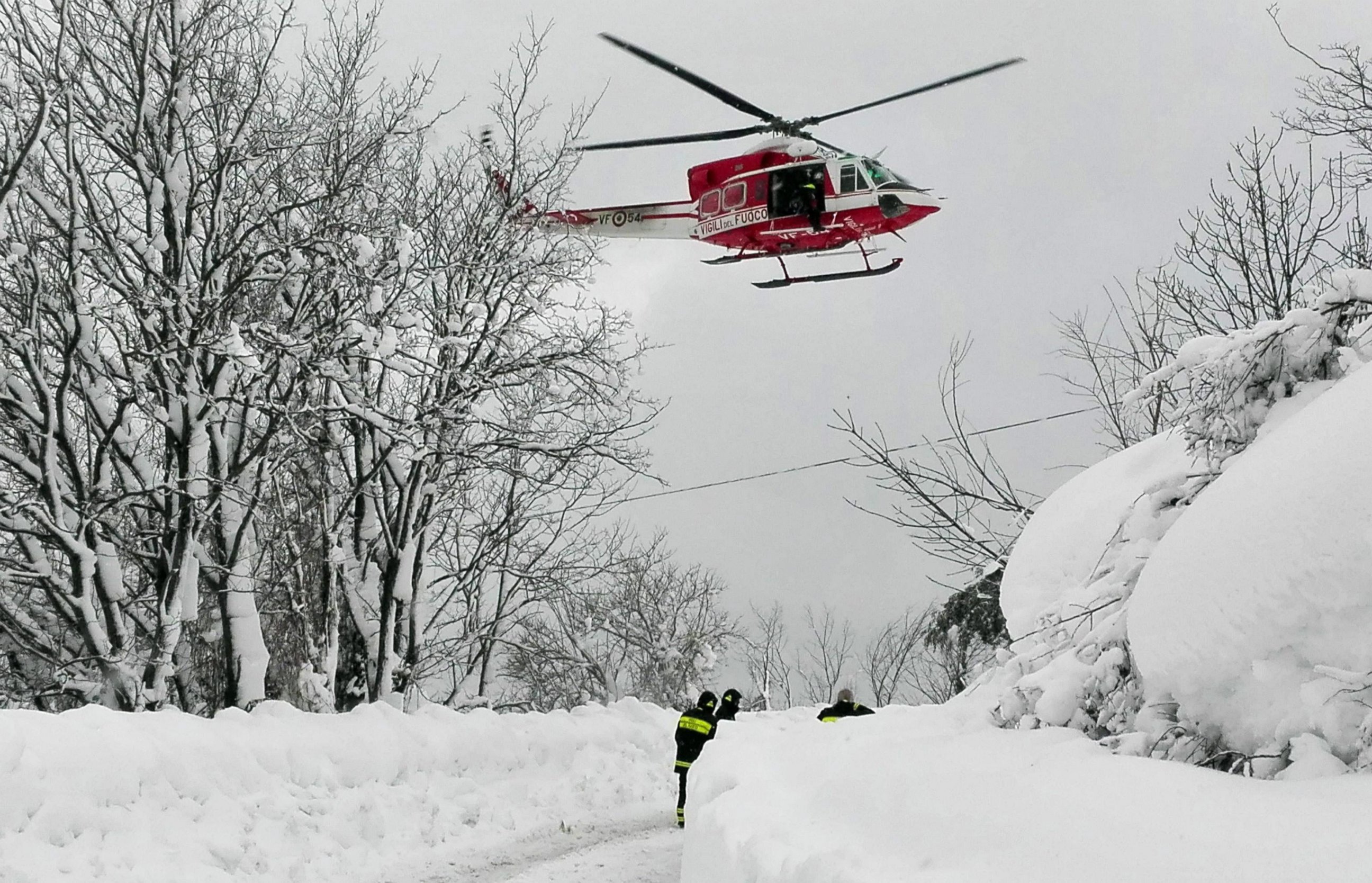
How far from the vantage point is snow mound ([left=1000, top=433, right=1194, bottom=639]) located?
20.4 ft

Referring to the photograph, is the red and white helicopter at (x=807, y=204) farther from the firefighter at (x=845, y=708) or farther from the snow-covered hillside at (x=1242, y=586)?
the snow-covered hillside at (x=1242, y=586)

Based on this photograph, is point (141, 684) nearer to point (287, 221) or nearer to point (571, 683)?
point (287, 221)

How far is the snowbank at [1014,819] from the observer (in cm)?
284

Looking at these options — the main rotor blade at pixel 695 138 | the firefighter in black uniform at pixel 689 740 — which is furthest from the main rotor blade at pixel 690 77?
the firefighter in black uniform at pixel 689 740

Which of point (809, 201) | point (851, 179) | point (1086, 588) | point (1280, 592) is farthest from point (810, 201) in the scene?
point (1280, 592)

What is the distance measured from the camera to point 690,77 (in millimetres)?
14219

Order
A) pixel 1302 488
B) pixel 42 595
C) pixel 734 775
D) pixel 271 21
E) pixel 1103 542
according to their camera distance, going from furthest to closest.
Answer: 1. pixel 42 595
2. pixel 271 21
3. pixel 734 775
4. pixel 1103 542
5. pixel 1302 488

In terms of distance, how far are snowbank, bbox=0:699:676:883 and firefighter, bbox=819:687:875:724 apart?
2.44m

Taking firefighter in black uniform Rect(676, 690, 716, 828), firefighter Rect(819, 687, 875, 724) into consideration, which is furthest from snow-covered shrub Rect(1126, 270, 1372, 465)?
firefighter in black uniform Rect(676, 690, 716, 828)

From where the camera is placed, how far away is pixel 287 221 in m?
13.4

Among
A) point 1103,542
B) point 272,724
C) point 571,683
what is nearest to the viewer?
point 1103,542

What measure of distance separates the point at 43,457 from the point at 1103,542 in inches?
377

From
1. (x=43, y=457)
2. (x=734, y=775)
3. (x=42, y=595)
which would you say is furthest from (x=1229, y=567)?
(x=42, y=595)

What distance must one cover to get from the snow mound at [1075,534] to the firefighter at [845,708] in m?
5.02
